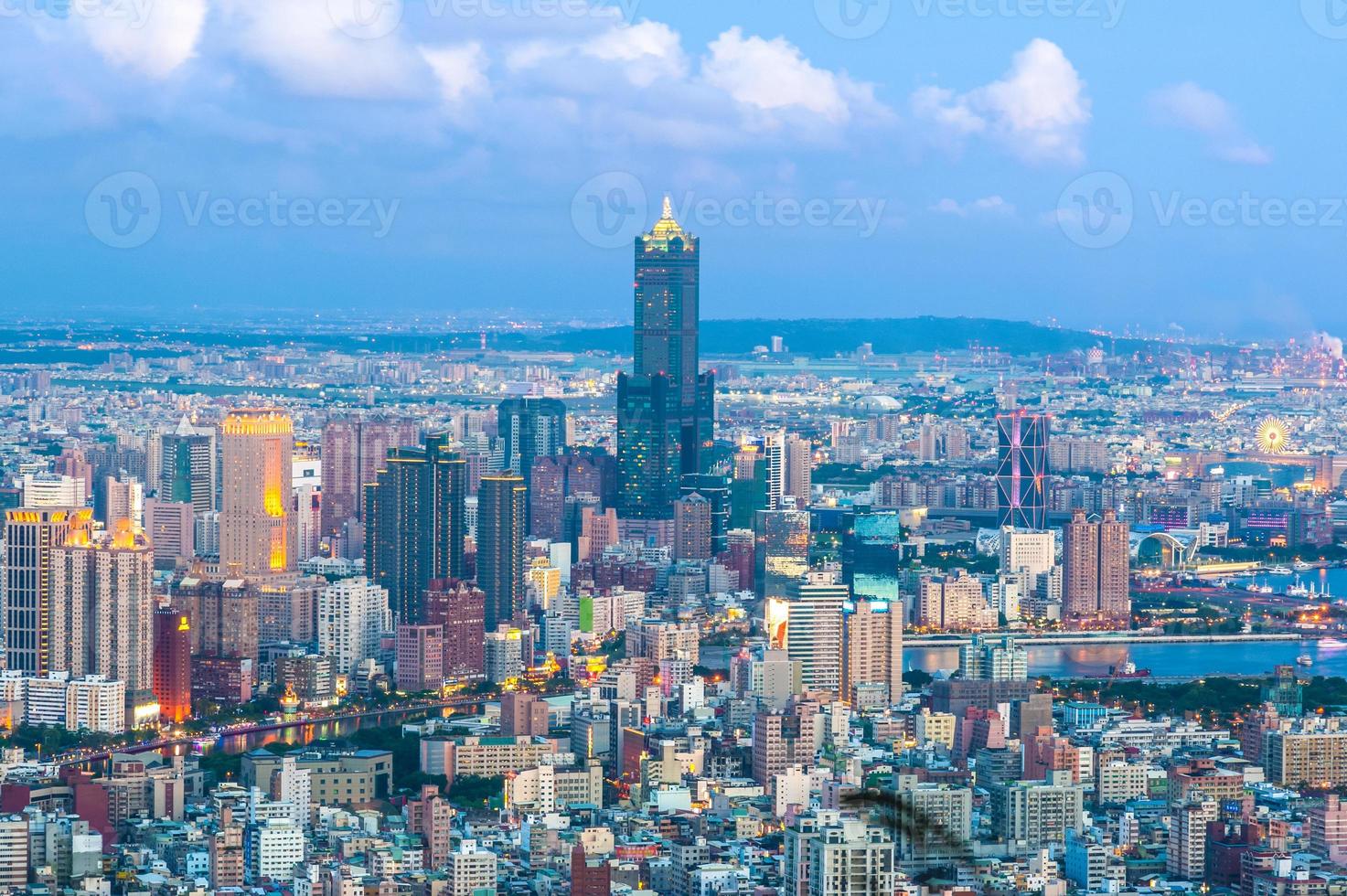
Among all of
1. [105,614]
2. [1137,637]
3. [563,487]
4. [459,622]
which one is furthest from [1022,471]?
[105,614]

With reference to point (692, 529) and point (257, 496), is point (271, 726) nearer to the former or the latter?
point (257, 496)

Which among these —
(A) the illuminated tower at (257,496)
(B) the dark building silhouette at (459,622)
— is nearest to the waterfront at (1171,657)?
(B) the dark building silhouette at (459,622)

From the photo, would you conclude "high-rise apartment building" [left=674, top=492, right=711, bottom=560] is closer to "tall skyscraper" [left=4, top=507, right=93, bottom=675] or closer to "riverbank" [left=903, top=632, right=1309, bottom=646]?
"riverbank" [left=903, top=632, right=1309, bottom=646]

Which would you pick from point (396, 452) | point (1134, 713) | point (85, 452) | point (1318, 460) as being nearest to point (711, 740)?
point (1134, 713)

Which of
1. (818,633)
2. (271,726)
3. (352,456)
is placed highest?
(352,456)

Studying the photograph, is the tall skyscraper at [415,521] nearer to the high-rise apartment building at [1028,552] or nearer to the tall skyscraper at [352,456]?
the tall skyscraper at [352,456]

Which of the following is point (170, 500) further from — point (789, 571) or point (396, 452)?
point (789, 571)
